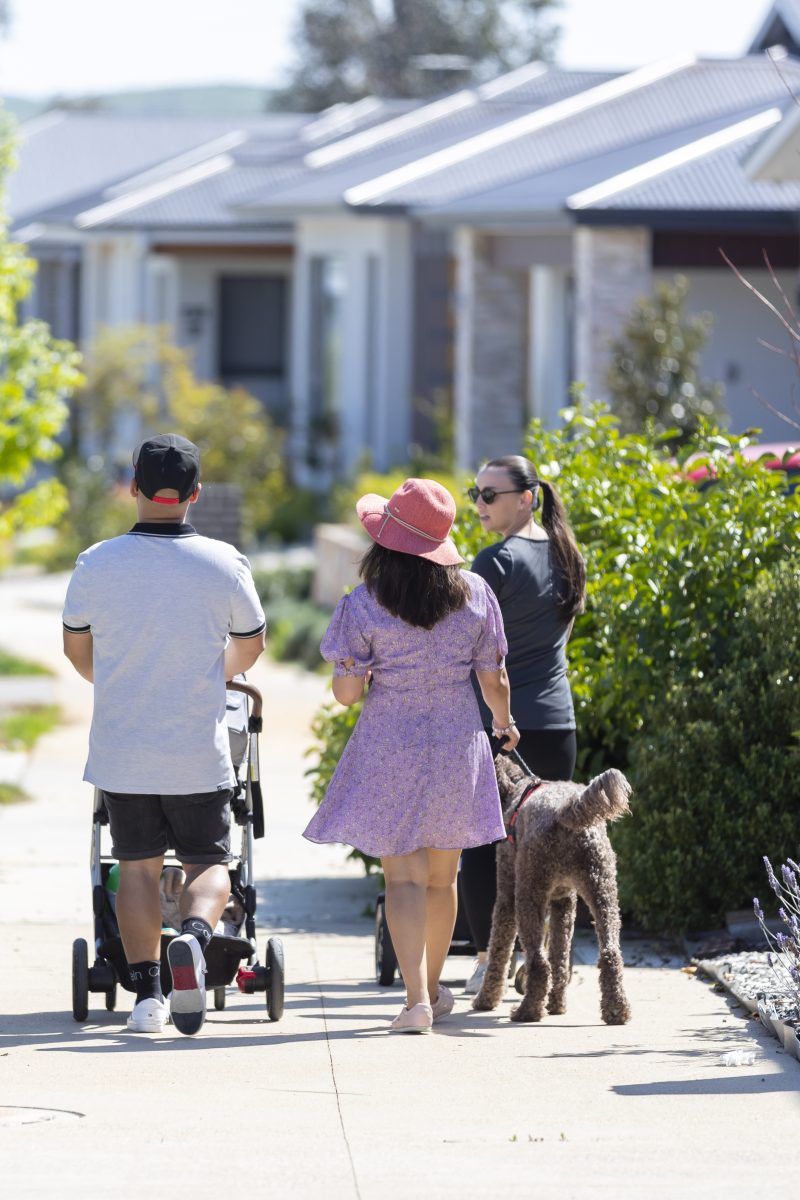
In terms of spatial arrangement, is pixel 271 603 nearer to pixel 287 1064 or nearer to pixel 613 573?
pixel 613 573

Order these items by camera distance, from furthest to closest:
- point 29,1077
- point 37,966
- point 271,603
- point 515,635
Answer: point 271,603
point 37,966
point 515,635
point 29,1077

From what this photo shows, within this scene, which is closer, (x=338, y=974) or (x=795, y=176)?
(x=338, y=974)

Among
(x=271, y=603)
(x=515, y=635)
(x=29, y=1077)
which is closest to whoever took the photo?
(x=29, y=1077)

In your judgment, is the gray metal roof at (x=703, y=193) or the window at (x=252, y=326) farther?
the window at (x=252, y=326)

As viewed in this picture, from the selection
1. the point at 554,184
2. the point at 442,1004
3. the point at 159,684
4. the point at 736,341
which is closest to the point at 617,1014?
the point at 442,1004

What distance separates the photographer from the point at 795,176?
42.4 feet

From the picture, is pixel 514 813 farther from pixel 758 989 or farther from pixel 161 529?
pixel 161 529

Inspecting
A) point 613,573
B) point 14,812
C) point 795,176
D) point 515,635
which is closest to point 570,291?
point 795,176

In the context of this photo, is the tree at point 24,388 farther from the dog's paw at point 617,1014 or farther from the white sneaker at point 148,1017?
the dog's paw at point 617,1014

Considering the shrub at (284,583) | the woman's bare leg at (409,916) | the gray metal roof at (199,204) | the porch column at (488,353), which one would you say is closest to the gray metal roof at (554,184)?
the porch column at (488,353)

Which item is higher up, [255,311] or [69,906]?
[255,311]

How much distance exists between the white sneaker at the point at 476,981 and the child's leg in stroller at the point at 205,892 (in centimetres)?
110

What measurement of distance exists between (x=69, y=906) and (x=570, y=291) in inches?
490

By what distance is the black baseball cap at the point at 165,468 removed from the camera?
5898 millimetres
